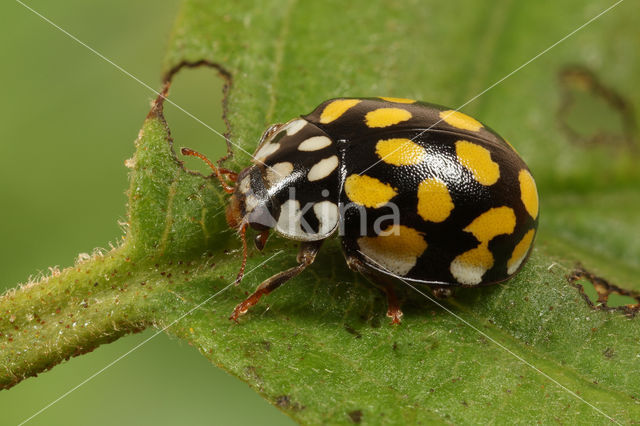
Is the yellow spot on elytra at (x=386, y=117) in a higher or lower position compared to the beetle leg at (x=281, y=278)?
higher

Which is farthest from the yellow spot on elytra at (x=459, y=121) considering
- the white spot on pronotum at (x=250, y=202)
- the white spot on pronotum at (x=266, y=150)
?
the white spot on pronotum at (x=250, y=202)

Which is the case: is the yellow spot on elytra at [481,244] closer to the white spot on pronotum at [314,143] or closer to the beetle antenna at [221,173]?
the white spot on pronotum at [314,143]

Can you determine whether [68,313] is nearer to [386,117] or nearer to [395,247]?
[395,247]

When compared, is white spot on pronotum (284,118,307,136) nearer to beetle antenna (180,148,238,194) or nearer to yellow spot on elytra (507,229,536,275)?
beetle antenna (180,148,238,194)

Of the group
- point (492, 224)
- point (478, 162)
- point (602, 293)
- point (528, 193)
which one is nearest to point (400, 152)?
point (478, 162)

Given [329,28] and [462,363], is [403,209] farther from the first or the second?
[329,28]

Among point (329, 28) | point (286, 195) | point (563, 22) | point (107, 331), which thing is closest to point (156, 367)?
point (107, 331)
